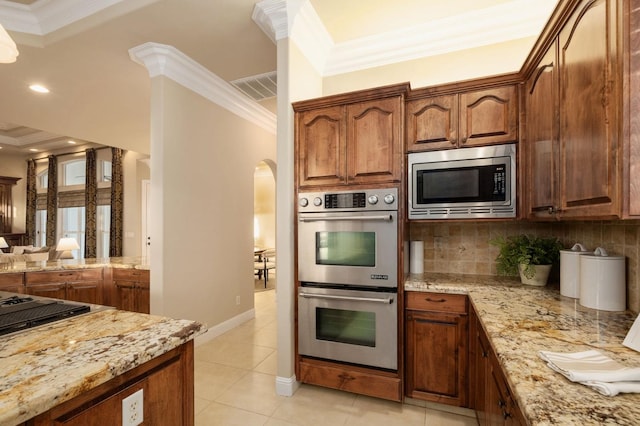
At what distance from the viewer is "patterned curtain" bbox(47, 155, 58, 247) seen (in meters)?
7.05

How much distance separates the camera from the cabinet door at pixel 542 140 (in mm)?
1498

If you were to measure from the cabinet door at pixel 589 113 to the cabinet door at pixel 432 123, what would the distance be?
75 cm

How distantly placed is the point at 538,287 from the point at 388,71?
213 cm

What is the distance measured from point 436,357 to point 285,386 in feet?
3.76

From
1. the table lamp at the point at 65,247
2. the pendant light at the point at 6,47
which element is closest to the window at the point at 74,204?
the table lamp at the point at 65,247

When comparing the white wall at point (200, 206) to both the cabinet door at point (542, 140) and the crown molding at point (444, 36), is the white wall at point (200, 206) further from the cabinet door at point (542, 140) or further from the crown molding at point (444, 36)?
the cabinet door at point (542, 140)

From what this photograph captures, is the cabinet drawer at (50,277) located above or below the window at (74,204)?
below

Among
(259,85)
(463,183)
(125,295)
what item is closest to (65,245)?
(125,295)

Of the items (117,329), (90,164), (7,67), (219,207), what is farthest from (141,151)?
(117,329)

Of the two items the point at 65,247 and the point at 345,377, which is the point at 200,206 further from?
the point at 65,247

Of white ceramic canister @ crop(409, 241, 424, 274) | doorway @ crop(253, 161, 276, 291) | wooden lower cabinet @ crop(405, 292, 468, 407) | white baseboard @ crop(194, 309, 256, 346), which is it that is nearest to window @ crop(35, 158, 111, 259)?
doorway @ crop(253, 161, 276, 291)

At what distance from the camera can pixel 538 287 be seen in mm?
1995

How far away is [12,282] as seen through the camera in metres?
3.03

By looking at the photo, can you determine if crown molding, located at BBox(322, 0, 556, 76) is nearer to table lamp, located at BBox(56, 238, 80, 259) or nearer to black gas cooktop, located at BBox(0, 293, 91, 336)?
black gas cooktop, located at BBox(0, 293, 91, 336)
